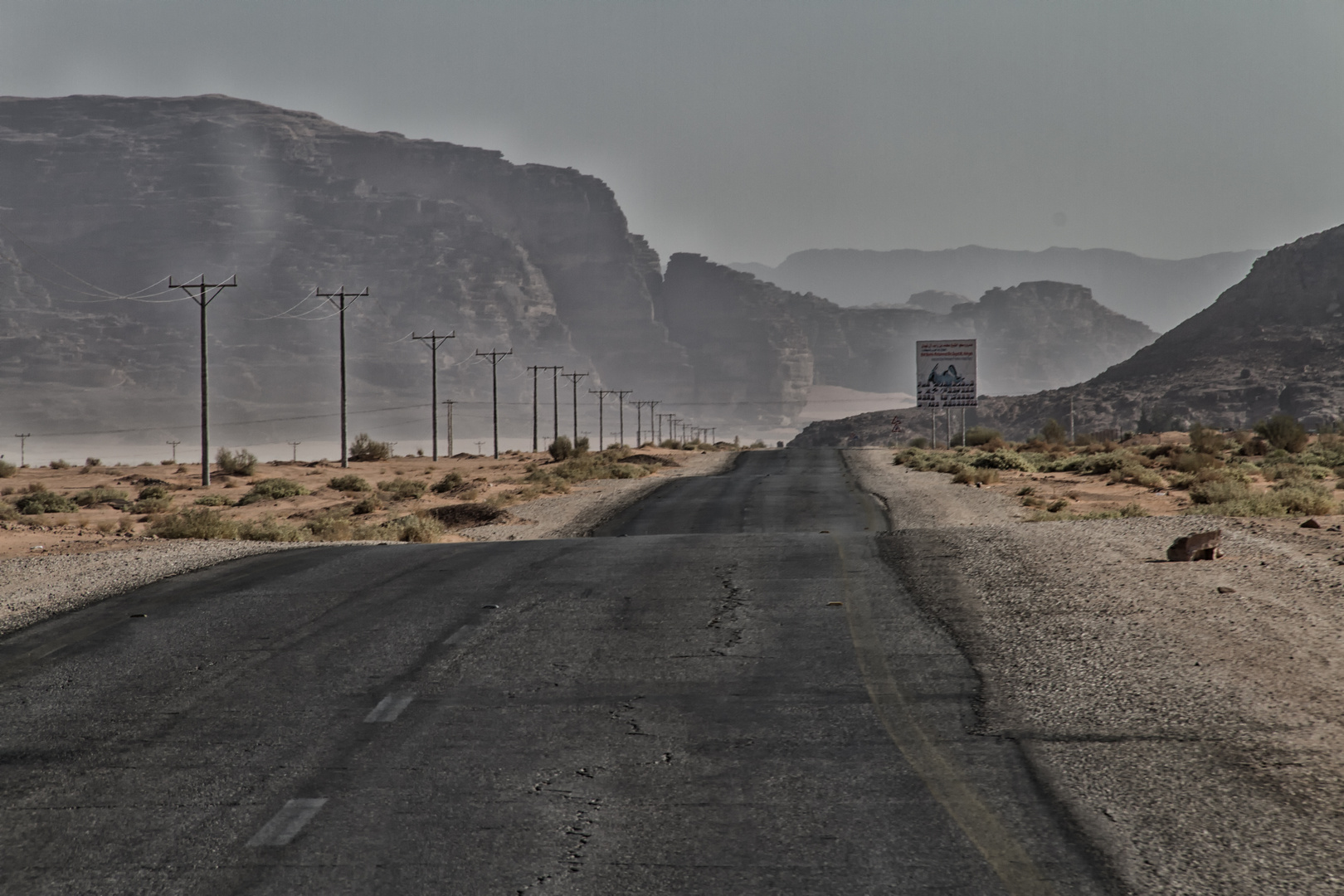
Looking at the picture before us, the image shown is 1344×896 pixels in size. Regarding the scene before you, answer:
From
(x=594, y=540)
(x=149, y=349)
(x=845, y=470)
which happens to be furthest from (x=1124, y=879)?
(x=149, y=349)

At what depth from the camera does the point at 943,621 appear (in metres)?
10.4

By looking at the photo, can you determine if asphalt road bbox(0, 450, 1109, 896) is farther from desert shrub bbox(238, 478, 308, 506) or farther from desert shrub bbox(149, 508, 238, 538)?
desert shrub bbox(238, 478, 308, 506)

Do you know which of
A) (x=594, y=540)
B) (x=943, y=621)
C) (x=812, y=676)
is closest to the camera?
(x=812, y=676)

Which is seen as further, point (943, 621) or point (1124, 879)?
point (943, 621)

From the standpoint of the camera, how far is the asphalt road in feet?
16.6

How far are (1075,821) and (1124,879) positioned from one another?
2.19 ft

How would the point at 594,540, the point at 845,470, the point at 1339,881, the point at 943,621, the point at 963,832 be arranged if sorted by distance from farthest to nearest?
1. the point at 845,470
2. the point at 594,540
3. the point at 943,621
4. the point at 963,832
5. the point at 1339,881

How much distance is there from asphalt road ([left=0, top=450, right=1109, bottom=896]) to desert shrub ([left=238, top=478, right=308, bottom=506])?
27741 mm

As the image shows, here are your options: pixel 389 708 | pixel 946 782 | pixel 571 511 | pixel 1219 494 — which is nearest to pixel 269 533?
pixel 571 511

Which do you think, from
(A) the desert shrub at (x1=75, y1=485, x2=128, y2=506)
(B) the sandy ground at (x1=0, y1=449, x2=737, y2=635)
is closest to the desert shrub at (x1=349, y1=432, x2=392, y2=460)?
(B) the sandy ground at (x1=0, y1=449, x2=737, y2=635)

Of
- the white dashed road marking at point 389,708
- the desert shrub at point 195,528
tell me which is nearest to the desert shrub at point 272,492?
the desert shrub at point 195,528

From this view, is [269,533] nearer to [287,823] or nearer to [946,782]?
[287,823]

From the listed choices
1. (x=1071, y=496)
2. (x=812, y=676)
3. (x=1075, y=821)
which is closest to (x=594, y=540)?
(x=812, y=676)

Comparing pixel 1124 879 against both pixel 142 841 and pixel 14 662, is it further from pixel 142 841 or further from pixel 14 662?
pixel 14 662
